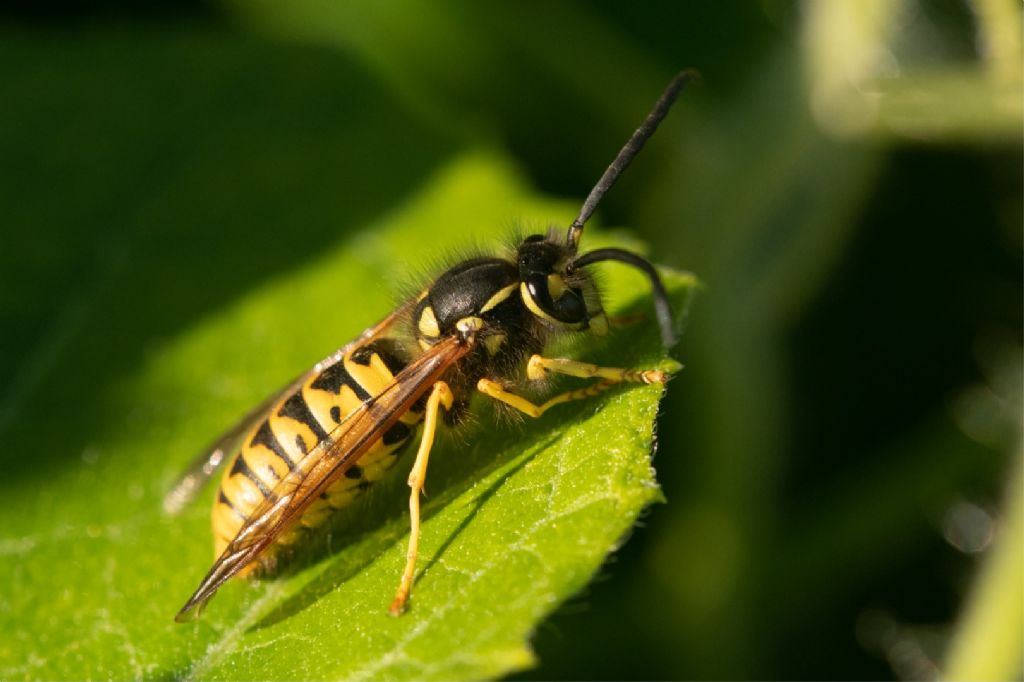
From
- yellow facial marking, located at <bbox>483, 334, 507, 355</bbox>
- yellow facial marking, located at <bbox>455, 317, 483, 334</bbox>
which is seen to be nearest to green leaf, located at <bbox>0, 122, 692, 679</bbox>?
yellow facial marking, located at <bbox>483, 334, 507, 355</bbox>

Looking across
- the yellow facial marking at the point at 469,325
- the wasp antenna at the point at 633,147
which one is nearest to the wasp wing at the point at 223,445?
the yellow facial marking at the point at 469,325

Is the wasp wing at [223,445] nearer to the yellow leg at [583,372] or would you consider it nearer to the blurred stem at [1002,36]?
the yellow leg at [583,372]

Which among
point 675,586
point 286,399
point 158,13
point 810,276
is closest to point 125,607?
point 286,399

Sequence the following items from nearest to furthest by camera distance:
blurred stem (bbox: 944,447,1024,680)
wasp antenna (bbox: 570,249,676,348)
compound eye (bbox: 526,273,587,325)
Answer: wasp antenna (bbox: 570,249,676,348), compound eye (bbox: 526,273,587,325), blurred stem (bbox: 944,447,1024,680)

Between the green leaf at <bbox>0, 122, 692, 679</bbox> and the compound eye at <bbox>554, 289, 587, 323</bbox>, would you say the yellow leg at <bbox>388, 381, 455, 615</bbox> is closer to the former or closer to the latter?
the green leaf at <bbox>0, 122, 692, 679</bbox>

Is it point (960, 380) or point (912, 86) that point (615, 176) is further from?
point (960, 380)

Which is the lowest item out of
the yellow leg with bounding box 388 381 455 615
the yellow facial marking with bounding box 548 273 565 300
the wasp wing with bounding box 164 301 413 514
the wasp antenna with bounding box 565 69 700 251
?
the wasp wing with bounding box 164 301 413 514

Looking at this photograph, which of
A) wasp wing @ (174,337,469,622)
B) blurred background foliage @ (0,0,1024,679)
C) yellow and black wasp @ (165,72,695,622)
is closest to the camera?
wasp wing @ (174,337,469,622)
